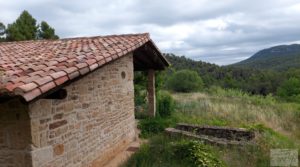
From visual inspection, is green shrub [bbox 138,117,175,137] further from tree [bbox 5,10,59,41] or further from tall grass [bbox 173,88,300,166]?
tree [bbox 5,10,59,41]

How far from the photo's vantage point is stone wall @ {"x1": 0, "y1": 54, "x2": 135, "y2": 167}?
4.61 meters

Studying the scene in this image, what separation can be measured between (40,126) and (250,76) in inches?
1839

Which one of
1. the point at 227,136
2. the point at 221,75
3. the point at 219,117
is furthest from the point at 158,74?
the point at 221,75

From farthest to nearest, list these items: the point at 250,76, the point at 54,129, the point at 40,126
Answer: the point at 250,76, the point at 54,129, the point at 40,126

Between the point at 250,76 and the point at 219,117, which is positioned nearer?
the point at 219,117

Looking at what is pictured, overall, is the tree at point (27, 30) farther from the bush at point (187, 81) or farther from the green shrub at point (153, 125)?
the bush at point (187, 81)

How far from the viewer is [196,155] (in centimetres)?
680

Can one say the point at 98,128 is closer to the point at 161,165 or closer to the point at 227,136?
the point at 161,165

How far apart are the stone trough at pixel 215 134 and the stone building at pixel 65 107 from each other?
→ 189cm

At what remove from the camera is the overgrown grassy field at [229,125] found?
708 cm

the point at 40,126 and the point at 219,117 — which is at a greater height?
the point at 40,126

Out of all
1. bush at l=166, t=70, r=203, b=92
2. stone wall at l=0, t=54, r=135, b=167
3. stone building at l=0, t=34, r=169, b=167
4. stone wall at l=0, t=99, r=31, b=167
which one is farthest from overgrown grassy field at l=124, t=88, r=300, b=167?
bush at l=166, t=70, r=203, b=92

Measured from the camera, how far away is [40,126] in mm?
4832

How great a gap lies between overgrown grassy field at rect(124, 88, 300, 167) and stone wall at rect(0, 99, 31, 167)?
3037 mm
